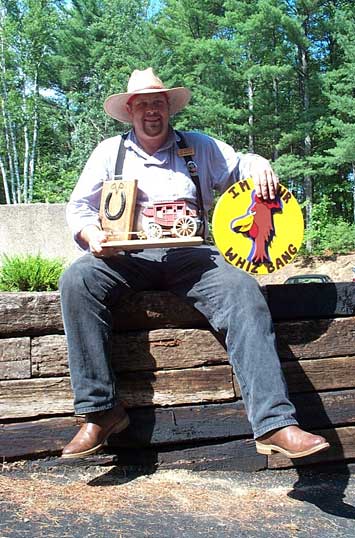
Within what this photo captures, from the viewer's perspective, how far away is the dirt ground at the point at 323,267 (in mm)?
22562

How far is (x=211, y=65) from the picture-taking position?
27594mm

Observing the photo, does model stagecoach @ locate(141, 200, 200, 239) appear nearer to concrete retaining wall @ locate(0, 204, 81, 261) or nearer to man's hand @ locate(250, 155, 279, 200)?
man's hand @ locate(250, 155, 279, 200)

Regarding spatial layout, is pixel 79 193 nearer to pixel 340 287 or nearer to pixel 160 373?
pixel 160 373

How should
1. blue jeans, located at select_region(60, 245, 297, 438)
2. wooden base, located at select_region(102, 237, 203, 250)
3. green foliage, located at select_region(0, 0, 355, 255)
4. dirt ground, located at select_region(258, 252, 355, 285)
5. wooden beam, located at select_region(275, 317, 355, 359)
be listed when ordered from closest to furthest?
blue jeans, located at select_region(60, 245, 297, 438), wooden base, located at select_region(102, 237, 203, 250), wooden beam, located at select_region(275, 317, 355, 359), dirt ground, located at select_region(258, 252, 355, 285), green foliage, located at select_region(0, 0, 355, 255)

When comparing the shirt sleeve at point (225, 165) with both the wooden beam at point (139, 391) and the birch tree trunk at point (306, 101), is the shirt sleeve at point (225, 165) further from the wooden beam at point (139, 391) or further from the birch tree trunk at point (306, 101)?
the birch tree trunk at point (306, 101)

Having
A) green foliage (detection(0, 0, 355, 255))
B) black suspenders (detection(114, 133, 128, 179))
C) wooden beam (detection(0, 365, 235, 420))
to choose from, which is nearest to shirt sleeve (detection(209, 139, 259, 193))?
black suspenders (detection(114, 133, 128, 179))

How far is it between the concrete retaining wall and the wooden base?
314 inches

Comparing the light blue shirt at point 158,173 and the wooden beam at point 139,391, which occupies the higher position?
the light blue shirt at point 158,173

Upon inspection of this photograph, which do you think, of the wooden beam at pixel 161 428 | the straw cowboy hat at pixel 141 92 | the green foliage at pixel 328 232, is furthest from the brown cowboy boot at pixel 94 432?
the green foliage at pixel 328 232

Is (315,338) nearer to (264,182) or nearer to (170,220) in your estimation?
(264,182)

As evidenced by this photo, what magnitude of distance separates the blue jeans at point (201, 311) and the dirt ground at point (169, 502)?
0.36 m

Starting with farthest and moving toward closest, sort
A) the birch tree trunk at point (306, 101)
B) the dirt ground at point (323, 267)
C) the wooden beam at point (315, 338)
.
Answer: the birch tree trunk at point (306, 101) → the dirt ground at point (323, 267) → the wooden beam at point (315, 338)

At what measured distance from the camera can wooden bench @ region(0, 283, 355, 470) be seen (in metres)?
2.85

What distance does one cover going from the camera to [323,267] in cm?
2367
